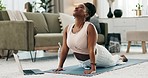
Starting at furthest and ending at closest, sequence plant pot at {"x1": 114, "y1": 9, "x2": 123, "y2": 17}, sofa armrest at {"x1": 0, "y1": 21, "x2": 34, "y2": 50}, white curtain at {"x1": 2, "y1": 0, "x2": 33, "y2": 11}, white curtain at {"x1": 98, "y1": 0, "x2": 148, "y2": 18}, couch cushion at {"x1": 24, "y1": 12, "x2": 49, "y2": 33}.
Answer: white curtain at {"x1": 98, "y1": 0, "x2": 148, "y2": 18} → plant pot at {"x1": 114, "y1": 9, "x2": 123, "y2": 17} → white curtain at {"x1": 2, "y1": 0, "x2": 33, "y2": 11} → couch cushion at {"x1": 24, "y1": 12, "x2": 49, "y2": 33} → sofa armrest at {"x1": 0, "y1": 21, "x2": 34, "y2": 50}

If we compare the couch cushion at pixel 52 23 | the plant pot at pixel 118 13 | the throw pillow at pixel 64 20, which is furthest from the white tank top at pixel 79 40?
the plant pot at pixel 118 13

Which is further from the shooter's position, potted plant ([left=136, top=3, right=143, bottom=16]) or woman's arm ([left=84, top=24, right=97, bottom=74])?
potted plant ([left=136, top=3, right=143, bottom=16])

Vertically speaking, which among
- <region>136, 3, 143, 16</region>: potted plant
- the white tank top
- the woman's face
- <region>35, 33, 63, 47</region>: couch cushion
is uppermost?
the woman's face

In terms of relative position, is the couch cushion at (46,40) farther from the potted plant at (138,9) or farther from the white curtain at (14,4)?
the potted plant at (138,9)

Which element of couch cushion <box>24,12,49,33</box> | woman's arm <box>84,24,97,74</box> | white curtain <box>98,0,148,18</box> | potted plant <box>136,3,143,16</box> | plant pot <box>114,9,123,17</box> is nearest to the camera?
woman's arm <box>84,24,97,74</box>

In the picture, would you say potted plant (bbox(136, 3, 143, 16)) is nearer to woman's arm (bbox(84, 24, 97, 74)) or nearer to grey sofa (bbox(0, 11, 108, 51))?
grey sofa (bbox(0, 11, 108, 51))

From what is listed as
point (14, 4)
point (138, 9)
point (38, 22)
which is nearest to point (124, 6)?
point (138, 9)

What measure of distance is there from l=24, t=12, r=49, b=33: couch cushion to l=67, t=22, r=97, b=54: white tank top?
2.04 metres

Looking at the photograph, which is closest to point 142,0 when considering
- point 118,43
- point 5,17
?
point 118,43

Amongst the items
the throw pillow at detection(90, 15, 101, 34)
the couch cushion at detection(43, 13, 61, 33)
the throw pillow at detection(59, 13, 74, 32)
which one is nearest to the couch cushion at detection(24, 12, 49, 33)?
the couch cushion at detection(43, 13, 61, 33)

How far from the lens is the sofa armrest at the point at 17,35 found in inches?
160

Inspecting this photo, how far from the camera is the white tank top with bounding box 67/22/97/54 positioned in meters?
2.79

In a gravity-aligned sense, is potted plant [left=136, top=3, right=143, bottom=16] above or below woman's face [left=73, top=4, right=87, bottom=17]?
below

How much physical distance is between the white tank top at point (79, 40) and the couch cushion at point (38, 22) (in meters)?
2.04
